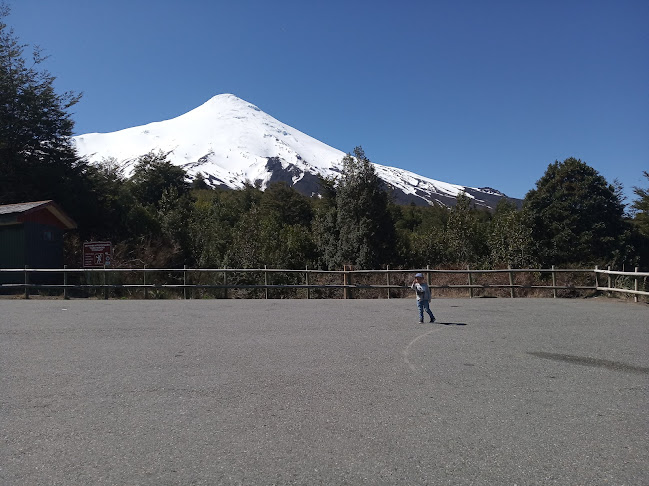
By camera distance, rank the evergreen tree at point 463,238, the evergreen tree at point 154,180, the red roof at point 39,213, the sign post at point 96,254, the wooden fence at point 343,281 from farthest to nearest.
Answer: the evergreen tree at point 154,180
the evergreen tree at point 463,238
the red roof at point 39,213
the sign post at point 96,254
the wooden fence at point 343,281

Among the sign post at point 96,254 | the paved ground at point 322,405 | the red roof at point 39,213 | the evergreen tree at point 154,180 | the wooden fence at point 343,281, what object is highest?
the evergreen tree at point 154,180

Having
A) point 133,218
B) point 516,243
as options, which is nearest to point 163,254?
point 133,218

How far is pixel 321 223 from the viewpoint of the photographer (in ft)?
129

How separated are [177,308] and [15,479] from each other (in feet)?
38.6

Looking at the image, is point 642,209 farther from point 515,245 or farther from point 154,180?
point 154,180

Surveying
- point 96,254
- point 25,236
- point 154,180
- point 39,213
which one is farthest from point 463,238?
point 154,180

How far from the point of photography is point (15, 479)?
3971 millimetres

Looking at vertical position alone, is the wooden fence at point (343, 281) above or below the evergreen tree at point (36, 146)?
below

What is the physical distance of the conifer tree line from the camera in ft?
103

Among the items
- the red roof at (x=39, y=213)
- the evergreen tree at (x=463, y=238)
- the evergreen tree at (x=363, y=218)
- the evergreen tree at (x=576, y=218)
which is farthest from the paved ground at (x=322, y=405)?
the evergreen tree at (x=463, y=238)

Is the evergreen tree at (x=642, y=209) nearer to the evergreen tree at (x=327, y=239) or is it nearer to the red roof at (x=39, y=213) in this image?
the evergreen tree at (x=327, y=239)

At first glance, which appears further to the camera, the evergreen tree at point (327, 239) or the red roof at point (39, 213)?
the evergreen tree at point (327, 239)

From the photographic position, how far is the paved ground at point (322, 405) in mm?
4199

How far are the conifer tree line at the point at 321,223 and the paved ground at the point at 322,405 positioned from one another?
18659 millimetres
